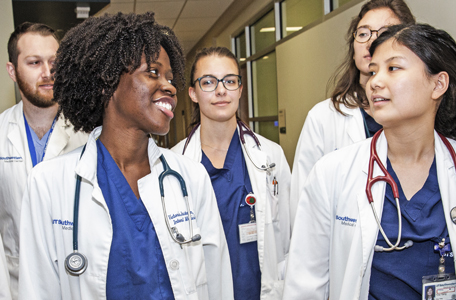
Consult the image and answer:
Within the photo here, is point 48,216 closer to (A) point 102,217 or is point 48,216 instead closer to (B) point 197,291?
(A) point 102,217

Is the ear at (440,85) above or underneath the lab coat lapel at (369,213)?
above

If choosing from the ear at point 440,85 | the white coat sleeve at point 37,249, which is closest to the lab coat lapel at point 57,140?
the white coat sleeve at point 37,249

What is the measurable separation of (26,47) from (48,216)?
1.18 metres

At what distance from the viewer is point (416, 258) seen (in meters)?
1.16

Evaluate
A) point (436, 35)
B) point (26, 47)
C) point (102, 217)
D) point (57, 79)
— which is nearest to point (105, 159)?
point (102, 217)

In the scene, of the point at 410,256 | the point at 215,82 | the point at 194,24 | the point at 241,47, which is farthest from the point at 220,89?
the point at 194,24

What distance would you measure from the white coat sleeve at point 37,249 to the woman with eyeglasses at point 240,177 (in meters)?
0.85

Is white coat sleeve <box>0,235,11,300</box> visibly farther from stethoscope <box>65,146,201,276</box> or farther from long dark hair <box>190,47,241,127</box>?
long dark hair <box>190,47,241,127</box>

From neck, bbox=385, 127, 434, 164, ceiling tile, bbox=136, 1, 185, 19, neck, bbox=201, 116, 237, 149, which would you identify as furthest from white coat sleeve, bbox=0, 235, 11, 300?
ceiling tile, bbox=136, 1, 185, 19

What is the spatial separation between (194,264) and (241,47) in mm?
5830

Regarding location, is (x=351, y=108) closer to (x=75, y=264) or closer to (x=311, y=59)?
(x=75, y=264)

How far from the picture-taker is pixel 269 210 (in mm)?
1838

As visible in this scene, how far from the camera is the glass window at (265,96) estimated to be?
5.25 m

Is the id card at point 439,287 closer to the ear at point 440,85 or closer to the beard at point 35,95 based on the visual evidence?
the ear at point 440,85
